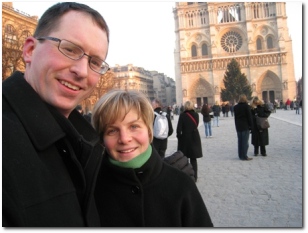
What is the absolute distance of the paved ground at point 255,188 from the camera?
9.75ft

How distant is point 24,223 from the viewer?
2.46 ft

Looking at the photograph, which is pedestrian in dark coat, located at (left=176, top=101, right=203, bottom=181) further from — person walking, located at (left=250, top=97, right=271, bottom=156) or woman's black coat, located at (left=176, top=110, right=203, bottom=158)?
person walking, located at (left=250, top=97, right=271, bottom=156)

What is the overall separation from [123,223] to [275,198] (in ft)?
9.84

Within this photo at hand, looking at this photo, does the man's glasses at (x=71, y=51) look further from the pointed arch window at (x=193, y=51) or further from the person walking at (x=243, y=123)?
the pointed arch window at (x=193, y=51)

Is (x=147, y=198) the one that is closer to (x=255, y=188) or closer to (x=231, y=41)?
(x=255, y=188)

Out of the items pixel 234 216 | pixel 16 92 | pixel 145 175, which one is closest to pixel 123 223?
pixel 145 175

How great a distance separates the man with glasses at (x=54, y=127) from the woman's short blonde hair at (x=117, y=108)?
0.31 ft

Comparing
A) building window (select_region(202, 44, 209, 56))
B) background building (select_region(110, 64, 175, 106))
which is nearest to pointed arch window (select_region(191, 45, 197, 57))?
building window (select_region(202, 44, 209, 56))

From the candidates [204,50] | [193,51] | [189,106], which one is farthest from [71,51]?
[204,50]

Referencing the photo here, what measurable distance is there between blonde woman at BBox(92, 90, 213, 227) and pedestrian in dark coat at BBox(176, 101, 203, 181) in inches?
151

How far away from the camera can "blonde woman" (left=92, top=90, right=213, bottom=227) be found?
4.06ft

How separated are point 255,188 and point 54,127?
12.7 feet

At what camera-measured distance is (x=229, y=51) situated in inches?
1710

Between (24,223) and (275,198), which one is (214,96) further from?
(24,223)
